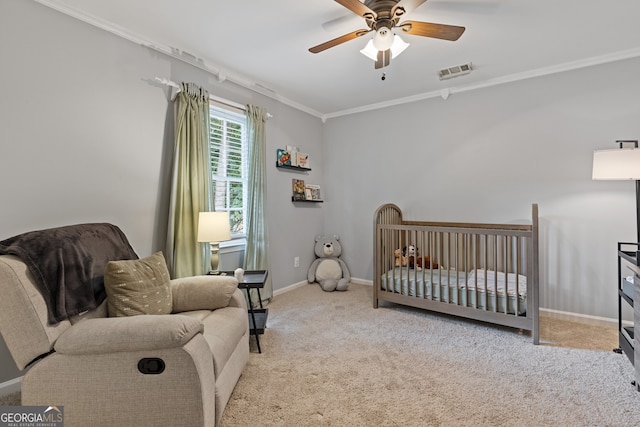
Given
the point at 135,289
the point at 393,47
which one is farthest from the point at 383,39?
the point at 135,289

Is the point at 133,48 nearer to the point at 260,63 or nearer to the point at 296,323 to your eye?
the point at 260,63

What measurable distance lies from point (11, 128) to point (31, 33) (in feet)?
1.94

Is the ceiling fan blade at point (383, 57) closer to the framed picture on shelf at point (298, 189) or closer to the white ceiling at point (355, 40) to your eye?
the white ceiling at point (355, 40)

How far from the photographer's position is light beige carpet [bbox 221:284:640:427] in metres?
1.50

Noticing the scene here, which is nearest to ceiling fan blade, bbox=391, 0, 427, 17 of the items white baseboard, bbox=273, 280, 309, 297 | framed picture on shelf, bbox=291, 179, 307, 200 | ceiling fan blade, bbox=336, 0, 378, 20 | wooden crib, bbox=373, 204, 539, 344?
ceiling fan blade, bbox=336, 0, 378, 20

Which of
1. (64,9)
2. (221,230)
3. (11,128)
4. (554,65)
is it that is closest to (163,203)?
(221,230)

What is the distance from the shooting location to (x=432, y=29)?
1.80 meters

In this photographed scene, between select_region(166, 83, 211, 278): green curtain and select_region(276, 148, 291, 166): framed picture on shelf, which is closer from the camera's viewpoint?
select_region(166, 83, 211, 278): green curtain

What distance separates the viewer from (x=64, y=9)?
1.90 meters

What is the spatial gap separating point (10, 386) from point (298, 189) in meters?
2.92

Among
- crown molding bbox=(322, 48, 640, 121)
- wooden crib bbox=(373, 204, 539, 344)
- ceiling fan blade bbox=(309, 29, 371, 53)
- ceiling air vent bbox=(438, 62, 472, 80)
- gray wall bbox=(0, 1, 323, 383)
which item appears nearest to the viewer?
gray wall bbox=(0, 1, 323, 383)

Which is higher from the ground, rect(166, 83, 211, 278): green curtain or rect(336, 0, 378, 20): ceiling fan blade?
rect(336, 0, 378, 20): ceiling fan blade

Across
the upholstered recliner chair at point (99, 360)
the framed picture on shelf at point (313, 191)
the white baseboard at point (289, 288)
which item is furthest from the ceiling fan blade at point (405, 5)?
the white baseboard at point (289, 288)

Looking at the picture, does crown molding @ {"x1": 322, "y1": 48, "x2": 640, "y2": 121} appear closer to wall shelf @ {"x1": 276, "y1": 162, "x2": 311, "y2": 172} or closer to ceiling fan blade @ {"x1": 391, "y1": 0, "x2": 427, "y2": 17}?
wall shelf @ {"x1": 276, "y1": 162, "x2": 311, "y2": 172}
